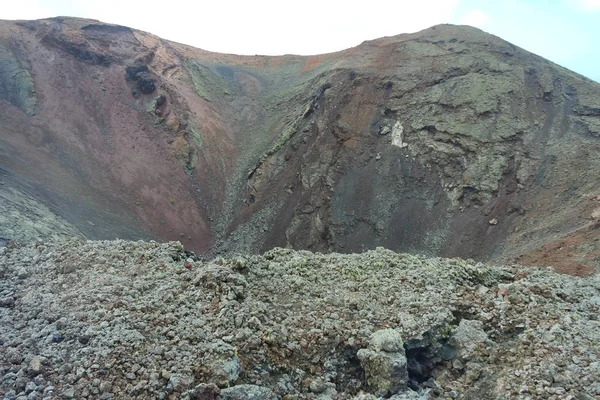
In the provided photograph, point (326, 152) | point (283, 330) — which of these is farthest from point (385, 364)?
point (326, 152)

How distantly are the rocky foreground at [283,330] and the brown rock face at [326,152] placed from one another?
186 inches

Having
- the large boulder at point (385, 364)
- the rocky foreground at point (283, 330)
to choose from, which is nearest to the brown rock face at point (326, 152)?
the rocky foreground at point (283, 330)

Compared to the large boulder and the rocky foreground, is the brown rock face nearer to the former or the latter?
the rocky foreground

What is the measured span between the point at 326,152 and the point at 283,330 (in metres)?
15.4

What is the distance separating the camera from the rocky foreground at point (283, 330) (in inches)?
258

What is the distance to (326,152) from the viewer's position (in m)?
22.3

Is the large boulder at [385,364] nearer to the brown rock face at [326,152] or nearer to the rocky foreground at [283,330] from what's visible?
the rocky foreground at [283,330]

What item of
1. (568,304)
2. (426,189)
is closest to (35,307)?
(568,304)

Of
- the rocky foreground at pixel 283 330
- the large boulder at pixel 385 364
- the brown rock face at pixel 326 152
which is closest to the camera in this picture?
the rocky foreground at pixel 283 330

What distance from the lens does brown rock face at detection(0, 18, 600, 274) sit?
17.6 m

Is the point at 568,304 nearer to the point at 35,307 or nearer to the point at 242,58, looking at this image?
the point at 35,307

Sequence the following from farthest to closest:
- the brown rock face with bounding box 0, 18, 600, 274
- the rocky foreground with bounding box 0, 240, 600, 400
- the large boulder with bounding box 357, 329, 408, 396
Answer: the brown rock face with bounding box 0, 18, 600, 274 → the large boulder with bounding box 357, 329, 408, 396 → the rocky foreground with bounding box 0, 240, 600, 400

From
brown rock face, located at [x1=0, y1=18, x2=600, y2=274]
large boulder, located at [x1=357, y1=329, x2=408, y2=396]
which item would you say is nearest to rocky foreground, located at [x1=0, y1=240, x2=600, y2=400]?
large boulder, located at [x1=357, y1=329, x2=408, y2=396]

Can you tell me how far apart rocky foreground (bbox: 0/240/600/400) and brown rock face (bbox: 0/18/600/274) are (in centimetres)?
473
